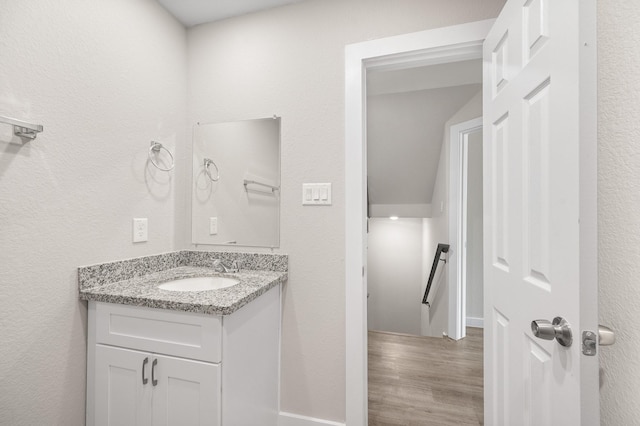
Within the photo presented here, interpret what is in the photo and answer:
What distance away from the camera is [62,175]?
120 centimetres

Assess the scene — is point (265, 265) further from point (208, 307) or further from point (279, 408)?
point (279, 408)

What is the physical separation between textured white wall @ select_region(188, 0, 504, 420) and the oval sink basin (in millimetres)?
343

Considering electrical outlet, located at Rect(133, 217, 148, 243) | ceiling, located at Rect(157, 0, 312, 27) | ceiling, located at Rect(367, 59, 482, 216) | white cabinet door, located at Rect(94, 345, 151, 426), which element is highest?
ceiling, located at Rect(157, 0, 312, 27)

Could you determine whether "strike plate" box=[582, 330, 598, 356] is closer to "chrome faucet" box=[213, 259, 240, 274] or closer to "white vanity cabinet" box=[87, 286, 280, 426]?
"white vanity cabinet" box=[87, 286, 280, 426]

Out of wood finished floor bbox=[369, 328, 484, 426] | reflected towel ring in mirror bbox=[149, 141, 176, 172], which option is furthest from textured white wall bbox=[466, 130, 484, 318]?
reflected towel ring in mirror bbox=[149, 141, 176, 172]

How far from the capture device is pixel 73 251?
125 centimetres

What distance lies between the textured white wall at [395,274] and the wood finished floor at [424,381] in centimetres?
115

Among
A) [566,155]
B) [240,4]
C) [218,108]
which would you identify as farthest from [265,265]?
[240,4]

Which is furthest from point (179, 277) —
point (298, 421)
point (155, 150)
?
point (298, 421)

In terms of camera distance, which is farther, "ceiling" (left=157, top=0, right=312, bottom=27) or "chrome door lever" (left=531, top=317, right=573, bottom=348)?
"ceiling" (left=157, top=0, right=312, bottom=27)

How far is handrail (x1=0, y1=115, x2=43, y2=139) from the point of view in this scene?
1.01 metres

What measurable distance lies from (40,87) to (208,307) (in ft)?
3.54

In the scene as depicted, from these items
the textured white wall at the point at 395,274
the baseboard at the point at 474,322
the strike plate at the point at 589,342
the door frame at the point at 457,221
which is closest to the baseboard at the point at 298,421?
the strike plate at the point at 589,342

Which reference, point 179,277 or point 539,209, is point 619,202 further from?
point 179,277
